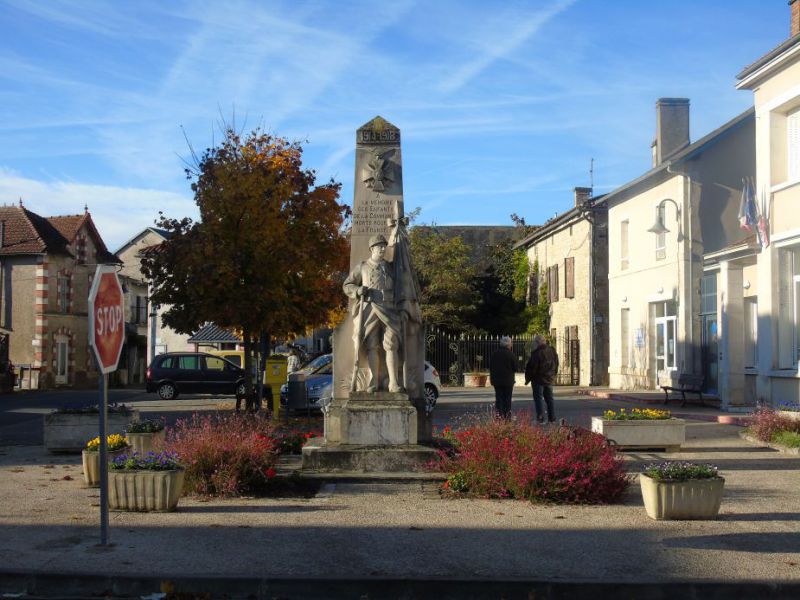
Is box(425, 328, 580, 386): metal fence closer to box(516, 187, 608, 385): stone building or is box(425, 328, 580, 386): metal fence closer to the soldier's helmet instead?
box(516, 187, 608, 385): stone building

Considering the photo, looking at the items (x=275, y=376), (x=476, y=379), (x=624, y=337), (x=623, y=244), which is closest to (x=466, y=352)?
(x=476, y=379)

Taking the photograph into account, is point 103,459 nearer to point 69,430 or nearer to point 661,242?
point 69,430

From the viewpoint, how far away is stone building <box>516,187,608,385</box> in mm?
31953

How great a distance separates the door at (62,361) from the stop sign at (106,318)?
3861cm

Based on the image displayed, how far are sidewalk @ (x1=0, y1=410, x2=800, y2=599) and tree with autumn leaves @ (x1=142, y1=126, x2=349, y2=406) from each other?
296 inches

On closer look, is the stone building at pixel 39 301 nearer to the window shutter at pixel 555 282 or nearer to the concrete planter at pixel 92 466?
the window shutter at pixel 555 282

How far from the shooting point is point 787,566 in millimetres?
6742

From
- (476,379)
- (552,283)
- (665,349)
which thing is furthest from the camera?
(552,283)

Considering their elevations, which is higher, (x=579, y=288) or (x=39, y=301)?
(x=39, y=301)

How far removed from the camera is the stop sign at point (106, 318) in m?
6.87

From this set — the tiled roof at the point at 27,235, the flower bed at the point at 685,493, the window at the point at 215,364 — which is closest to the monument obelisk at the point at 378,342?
the flower bed at the point at 685,493

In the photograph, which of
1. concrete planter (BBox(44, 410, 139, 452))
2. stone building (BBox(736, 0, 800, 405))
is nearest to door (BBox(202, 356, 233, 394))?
concrete planter (BBox(44, 410, 139, 452))

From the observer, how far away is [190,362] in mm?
30031

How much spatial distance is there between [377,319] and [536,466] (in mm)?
2866
